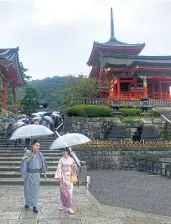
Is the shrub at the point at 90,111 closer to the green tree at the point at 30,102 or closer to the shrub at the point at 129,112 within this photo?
the shrub at the point at 129,112

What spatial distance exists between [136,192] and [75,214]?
4.00 meters

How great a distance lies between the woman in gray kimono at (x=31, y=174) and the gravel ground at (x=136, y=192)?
245cm

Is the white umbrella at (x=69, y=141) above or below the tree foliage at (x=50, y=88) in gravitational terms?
below

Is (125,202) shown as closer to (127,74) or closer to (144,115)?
(144,115)

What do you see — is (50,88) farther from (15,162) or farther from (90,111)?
(15,162)

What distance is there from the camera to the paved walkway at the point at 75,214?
6.52 metres

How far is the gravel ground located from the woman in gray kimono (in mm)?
2451

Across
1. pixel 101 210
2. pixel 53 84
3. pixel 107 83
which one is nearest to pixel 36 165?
pixel 101 210

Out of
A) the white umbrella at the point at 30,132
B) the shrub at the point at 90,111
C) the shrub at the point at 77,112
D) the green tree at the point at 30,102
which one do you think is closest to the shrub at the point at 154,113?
the shrub at the point at 90,111

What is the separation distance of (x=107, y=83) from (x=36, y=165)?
30220 millimetres

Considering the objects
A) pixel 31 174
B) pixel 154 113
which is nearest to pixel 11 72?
pixel 154 113

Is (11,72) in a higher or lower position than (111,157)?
higher

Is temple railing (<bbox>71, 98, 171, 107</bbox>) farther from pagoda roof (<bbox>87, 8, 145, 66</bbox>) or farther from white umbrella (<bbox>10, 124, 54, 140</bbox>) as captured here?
white umbrella (<bbox>10, 124, 54, 140</bbox>)

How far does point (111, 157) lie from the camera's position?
57.1 ft
